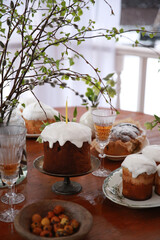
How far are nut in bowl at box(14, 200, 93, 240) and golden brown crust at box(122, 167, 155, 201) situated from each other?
261 millimetres

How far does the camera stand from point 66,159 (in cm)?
120

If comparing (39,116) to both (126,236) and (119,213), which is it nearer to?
(119,213)

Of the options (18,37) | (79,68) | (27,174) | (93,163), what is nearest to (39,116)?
(27,174)

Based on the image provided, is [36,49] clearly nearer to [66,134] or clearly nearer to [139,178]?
[66,134]

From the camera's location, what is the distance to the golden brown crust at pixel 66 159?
1196 mm

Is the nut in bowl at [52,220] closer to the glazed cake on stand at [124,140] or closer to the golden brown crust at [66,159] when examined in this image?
the golden brown crust at [66,159]

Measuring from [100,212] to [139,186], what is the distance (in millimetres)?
160

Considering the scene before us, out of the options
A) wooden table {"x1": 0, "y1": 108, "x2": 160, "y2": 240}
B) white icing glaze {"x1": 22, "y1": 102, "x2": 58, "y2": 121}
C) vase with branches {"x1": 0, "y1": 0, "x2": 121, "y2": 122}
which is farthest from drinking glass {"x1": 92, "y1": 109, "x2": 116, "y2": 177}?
white icing glaze {"x1": 22, "y1": 102, "x2": 58, "y2": 121}

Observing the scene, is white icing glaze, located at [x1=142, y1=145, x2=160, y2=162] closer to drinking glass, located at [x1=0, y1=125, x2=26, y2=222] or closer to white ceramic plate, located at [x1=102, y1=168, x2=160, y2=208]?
white ceramic plate, located at [x1=102, y1=168, x2=160, y2=208]

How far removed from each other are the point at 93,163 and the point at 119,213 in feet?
0.82

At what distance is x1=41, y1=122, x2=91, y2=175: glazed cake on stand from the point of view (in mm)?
1195

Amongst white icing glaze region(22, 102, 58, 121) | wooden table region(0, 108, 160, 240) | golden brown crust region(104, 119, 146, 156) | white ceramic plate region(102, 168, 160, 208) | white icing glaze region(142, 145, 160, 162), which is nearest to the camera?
wooden table region(0, 108, 160, 240)

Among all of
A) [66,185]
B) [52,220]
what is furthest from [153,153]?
[52,220]

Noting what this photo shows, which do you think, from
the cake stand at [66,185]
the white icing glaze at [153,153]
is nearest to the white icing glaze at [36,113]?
the cake stand at [66,185]
